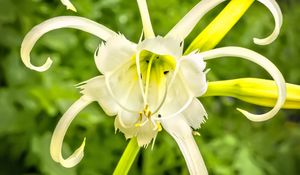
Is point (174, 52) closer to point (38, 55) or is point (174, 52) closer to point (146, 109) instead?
point (146, 109)

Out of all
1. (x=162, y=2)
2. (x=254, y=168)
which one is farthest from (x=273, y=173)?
(x=162, y=2)

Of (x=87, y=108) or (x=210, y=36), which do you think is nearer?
(x=210, y=36)

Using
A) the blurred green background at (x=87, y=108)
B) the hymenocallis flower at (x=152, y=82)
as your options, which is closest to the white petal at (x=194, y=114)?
the hymenocallis flower at (x=152, y=82)

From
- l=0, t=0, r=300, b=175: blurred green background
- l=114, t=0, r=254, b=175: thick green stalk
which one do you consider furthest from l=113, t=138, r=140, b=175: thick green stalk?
l=0, t=0, r=300, b=175: blurred green background

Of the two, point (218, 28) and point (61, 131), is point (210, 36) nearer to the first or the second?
point (218, 28)

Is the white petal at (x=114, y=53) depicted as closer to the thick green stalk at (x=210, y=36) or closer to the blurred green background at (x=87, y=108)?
the thick green stalk at (x=210, y=36)

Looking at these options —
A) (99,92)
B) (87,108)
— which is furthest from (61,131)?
(87,108)
